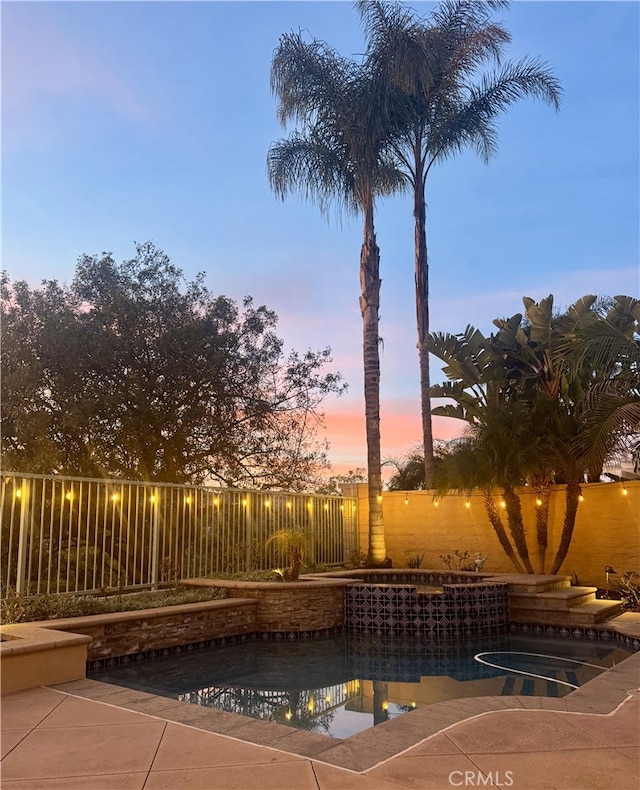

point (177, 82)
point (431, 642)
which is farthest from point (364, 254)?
point (431, 642)

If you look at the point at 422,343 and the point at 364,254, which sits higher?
the point at 364,254

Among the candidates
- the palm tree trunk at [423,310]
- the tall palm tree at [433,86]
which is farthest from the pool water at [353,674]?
the tall palm tree at [433,86]

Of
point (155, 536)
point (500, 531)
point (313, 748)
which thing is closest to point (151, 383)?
point (155, 536)

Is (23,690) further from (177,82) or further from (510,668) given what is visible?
(177,82)

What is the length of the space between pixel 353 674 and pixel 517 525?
7508 mm

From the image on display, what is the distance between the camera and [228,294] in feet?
54.9

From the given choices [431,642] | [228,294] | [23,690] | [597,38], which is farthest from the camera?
[228,294]

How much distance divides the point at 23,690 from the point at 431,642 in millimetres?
6590

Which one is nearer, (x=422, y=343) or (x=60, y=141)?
(x=60, y=141)

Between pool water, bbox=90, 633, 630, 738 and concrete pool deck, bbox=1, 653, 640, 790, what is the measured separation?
51.6 inches

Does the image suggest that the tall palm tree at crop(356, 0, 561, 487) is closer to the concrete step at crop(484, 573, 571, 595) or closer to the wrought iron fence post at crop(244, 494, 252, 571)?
the concrete step at crop(484, 573, 571, 595)

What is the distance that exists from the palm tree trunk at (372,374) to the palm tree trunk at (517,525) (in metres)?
3.07
